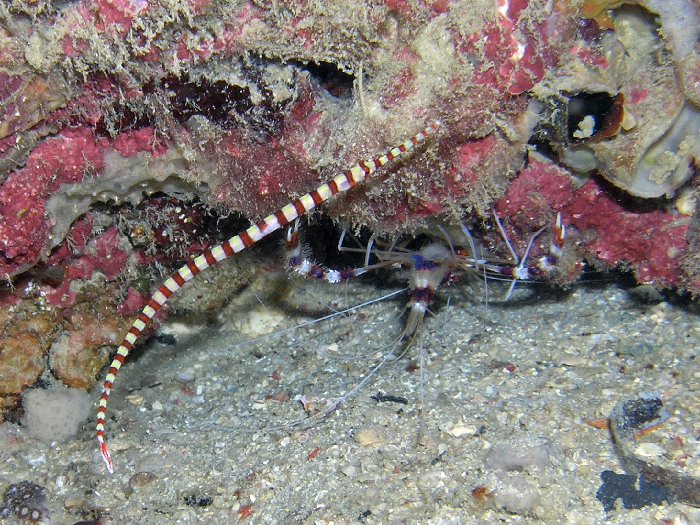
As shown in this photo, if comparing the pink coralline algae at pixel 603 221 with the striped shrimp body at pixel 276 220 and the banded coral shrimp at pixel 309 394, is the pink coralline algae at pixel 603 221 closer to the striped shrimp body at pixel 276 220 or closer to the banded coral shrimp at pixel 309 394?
the banded coral shrimp at pixel 309 394

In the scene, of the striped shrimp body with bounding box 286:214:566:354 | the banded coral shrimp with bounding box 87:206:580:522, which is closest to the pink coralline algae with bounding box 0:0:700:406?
the striped shrimp body with bounding box 286:214:566:354

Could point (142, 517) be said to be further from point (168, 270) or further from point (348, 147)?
point (348, 147)

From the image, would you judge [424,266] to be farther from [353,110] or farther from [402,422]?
[353,110]

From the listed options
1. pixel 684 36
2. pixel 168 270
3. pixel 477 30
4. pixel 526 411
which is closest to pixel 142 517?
pixel 168 270

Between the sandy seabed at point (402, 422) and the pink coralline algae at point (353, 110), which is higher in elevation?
the pink coralline algae at point (353, 110)

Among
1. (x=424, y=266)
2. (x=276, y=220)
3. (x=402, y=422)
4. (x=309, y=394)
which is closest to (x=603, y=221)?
(x=424, y=266)

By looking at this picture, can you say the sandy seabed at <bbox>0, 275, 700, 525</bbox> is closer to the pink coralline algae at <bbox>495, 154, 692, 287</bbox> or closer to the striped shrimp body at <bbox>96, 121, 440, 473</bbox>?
the striped shrimp body at <bbox>96, 121, 440, 473</bbox>

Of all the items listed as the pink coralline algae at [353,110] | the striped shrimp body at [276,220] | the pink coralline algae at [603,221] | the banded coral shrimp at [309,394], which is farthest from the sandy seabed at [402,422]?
the pink coralline algae at [353,110]

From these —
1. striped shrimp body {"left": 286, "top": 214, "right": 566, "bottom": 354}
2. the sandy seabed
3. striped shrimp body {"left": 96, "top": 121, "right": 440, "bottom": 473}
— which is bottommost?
the sandy seabed
